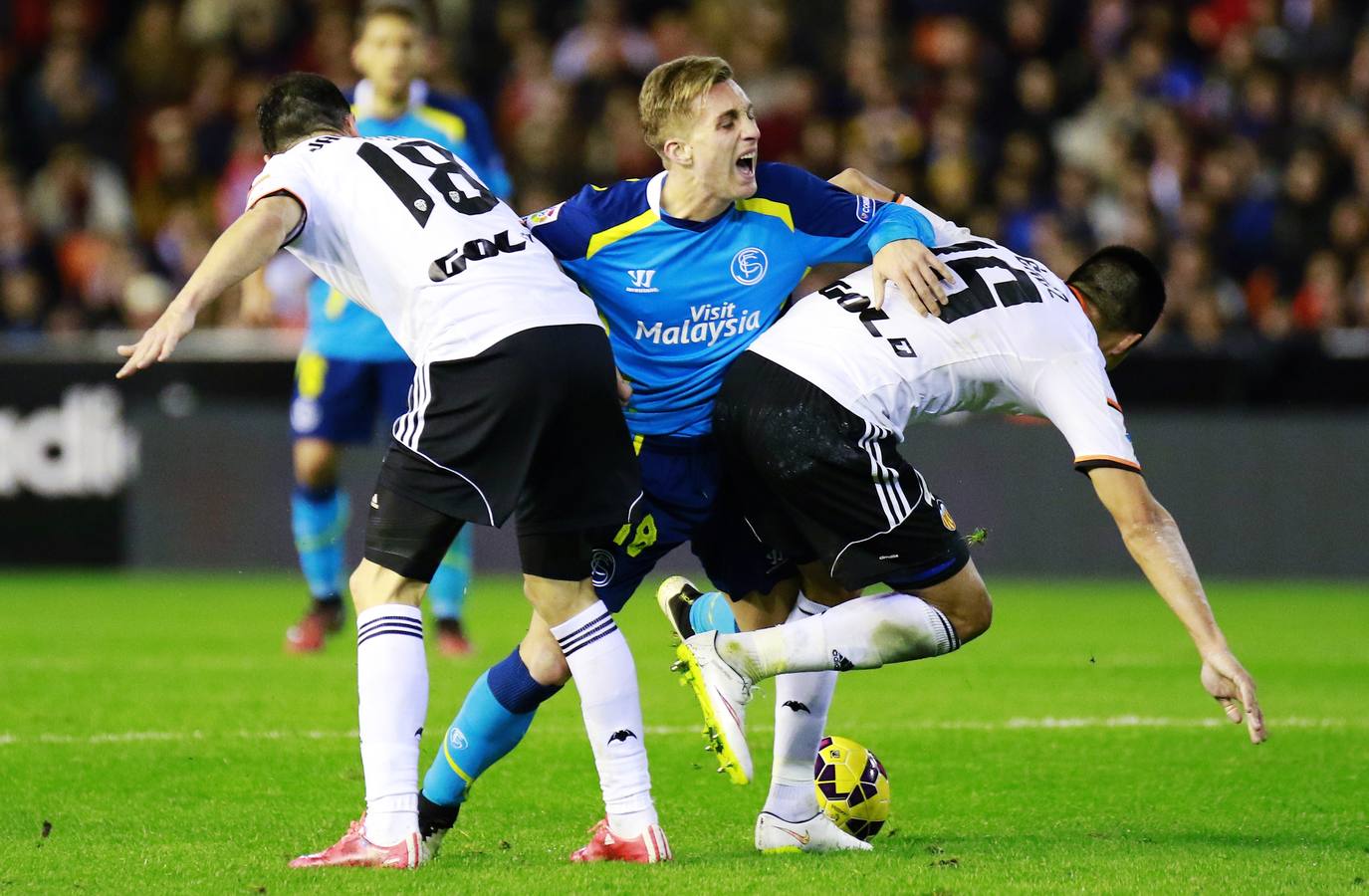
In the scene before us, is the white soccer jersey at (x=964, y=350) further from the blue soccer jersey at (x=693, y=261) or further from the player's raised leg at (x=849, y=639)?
the player's raised leg at (x=849, y=639)

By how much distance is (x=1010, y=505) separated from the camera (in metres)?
12.6

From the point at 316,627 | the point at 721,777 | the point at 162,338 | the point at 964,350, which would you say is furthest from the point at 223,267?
the point at 316,627

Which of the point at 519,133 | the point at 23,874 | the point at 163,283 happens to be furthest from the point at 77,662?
the point at 519,133

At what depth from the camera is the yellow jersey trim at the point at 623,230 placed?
494 centimetres

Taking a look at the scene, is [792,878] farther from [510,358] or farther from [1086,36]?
[1086,36]

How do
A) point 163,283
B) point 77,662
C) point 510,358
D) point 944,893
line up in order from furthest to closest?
point 163,283
point 77,662
point 510,358
point 944,893

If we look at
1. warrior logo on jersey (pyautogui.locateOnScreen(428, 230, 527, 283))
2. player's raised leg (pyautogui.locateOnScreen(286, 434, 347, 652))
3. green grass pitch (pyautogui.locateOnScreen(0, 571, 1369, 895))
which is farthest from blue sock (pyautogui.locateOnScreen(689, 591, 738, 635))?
player's raised leg (pyautogui.locateOnScreen(286, 434, 347, 652))

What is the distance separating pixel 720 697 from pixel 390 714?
0.77 metres

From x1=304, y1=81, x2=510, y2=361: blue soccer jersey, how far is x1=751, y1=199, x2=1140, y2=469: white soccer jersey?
159 inches

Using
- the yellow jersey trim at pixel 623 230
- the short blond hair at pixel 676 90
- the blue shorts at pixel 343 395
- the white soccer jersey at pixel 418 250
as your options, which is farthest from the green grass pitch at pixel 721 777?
the short blond hair at pixel 676 90

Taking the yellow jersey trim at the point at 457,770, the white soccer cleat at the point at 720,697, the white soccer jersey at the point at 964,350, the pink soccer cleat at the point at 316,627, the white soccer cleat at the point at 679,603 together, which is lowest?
the pink soccer cleat at the point at 316,627

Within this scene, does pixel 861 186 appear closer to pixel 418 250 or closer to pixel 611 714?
pixel 418 250

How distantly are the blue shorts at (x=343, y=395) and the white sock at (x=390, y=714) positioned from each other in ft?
13.8

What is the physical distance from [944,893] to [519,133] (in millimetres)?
11479
